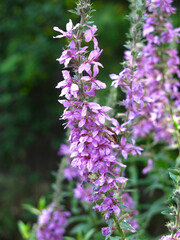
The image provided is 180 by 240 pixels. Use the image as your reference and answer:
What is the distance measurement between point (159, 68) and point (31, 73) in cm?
401

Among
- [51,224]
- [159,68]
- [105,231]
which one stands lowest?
[51,224]

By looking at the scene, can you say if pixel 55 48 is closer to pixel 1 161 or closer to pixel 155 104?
pixel 1 161

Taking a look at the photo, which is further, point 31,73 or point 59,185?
point 31,73

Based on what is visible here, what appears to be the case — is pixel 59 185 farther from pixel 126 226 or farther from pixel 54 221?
pixel 126 226

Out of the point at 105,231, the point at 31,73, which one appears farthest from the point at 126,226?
the point at 31,73

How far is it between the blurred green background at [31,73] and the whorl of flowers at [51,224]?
3.23 meters

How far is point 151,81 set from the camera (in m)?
2.51

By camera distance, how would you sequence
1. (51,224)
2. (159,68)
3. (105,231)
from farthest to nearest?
(51,224)
(159,68)
(105,231)

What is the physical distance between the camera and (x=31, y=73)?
6184mm

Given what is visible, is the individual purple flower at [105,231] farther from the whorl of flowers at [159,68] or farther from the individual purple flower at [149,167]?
the individual purple flower at [149,167]

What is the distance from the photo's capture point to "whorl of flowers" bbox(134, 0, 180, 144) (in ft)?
7.64

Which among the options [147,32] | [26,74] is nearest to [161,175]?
[147,32]

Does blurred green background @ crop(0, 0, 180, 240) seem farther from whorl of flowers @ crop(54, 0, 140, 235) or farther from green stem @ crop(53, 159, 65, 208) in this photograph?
whorl of flowers @ crop(54, 0, 140, 235)

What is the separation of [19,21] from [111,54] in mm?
1998
